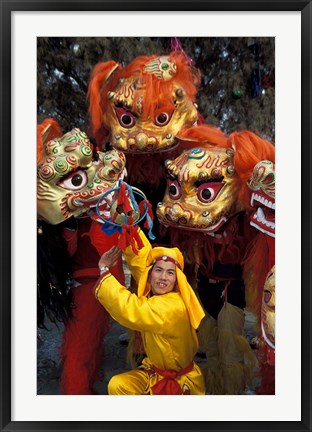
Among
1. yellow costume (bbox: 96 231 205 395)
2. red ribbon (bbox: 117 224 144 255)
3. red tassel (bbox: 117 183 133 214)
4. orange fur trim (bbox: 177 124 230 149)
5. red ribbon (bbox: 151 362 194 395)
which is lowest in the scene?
red ribbon (bbox: 151 362 194 395)

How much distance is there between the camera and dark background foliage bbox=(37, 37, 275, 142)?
6.05 feet

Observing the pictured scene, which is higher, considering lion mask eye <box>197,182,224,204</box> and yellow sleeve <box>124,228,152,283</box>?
lion mask eye <box>197,182,224,204</box>

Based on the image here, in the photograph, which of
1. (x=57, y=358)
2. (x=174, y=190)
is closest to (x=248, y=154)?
(x=174, y=190)

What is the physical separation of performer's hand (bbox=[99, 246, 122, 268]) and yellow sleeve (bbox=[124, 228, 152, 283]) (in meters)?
0.03

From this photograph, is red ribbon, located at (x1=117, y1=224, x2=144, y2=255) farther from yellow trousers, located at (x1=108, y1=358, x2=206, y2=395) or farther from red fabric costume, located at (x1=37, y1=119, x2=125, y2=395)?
yellow trousers, located at (x1=108, y1=358, x2=206, y2=395)

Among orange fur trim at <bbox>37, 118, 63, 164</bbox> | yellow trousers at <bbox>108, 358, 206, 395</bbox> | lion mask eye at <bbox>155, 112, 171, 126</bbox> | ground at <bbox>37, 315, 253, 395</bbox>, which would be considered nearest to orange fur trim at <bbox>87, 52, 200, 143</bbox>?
lion mask eye at <bbox>155, 112, 171, 126</bbox>

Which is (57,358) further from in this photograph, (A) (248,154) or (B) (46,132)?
(A) (248,154)

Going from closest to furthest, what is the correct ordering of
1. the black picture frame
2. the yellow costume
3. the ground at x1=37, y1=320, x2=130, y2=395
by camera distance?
1. the black picture frame
2. the yellow costume
3. the ground at x1=37, y1=320, x2=130, y2=395
